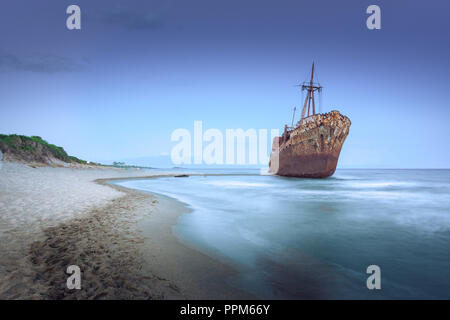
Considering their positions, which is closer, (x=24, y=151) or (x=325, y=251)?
(x=325, y=251)

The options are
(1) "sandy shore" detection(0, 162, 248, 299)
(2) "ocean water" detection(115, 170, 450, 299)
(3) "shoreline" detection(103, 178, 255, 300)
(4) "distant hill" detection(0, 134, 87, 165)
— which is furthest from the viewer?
(4) "distant hill" detection(0, 134, 87, 165)

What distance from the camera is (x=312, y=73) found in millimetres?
43219

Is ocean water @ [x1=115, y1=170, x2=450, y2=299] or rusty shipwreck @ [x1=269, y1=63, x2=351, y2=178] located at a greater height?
rusty shipwreck @ [x1=269, y1=63, x2=351, y2=178]

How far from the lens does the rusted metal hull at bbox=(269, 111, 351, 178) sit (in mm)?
28203

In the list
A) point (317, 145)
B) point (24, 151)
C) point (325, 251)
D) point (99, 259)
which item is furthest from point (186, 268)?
point (24, 151)

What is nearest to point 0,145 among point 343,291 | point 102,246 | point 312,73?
point 102,246

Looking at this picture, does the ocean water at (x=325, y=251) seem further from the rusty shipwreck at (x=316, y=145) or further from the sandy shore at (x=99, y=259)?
the rusty shipwreck at (x=316, y=145)

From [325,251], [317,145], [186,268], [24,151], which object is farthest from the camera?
[24,151]

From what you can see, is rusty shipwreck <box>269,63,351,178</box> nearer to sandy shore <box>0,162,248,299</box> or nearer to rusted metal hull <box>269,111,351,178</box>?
rusted metal hull <box>269,111,351,178</box>

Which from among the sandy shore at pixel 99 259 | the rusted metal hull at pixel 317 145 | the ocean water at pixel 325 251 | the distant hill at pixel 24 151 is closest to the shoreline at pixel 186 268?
the sandy shore at pixel 99 259

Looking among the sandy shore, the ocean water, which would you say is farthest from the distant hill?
the ocean water

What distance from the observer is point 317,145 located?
28797 millimetres

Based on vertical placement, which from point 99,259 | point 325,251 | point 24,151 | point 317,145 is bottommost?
point 325,251

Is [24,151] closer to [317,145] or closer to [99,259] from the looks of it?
[99,259]
